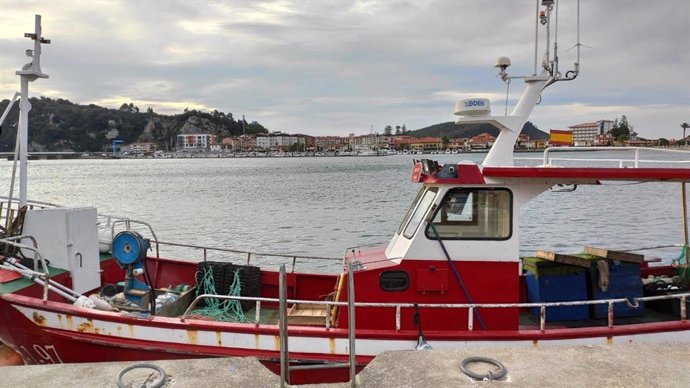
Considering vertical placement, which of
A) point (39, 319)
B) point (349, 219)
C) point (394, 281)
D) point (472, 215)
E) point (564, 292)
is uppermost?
point (472, 215)

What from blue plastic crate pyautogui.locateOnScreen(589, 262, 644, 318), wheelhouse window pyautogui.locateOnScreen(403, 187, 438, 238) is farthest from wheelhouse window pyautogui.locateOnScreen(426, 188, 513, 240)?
blue plastic crate pyautogui.locateOnScreen(589, 262, 644, 318)

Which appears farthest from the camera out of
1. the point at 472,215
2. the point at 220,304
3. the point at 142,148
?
the point at 142,148

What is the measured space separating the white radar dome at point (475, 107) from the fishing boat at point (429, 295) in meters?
0.02

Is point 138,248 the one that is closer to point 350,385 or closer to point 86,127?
point 350,385

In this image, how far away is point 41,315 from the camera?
6113mm

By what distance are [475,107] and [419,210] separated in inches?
59.5

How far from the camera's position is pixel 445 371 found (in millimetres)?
3025

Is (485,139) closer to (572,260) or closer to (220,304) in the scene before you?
(572,260)

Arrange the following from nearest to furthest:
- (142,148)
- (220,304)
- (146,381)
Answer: (146,381), (220,304), (142,148)

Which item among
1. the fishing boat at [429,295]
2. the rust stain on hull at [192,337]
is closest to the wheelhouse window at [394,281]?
the fishing boat at [429,295]

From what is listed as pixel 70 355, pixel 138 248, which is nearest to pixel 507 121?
pixel 138 248

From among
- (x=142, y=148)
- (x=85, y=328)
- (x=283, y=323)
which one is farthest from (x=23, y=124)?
(x=142, y=148)

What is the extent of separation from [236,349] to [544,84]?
5250 mm

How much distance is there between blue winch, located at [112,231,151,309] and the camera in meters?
6.62
